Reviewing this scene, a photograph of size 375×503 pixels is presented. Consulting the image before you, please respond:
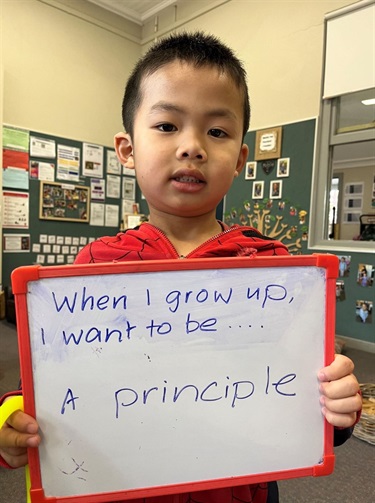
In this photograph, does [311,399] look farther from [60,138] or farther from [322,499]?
[60,138]

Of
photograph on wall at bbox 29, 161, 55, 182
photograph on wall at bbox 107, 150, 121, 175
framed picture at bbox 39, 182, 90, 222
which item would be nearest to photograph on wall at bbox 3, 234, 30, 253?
framed picture at bbox 39, 182, 90, 222

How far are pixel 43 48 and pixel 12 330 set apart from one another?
2.57 meters

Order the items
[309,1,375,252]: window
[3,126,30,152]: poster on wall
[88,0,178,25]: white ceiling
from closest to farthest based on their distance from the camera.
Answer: [309,1,375,252]: window, [3,126,30,152]: poster on wall, [88,0,178,25]: white ceiling

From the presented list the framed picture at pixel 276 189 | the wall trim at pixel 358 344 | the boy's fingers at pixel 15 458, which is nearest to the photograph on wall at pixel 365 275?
the wall trim at pixel 358 344

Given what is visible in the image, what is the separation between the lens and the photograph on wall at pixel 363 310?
8.43ft

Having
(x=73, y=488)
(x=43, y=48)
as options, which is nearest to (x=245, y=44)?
(x=43, y=48)

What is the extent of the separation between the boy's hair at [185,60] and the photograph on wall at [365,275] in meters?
2.16

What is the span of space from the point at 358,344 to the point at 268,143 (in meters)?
1.71

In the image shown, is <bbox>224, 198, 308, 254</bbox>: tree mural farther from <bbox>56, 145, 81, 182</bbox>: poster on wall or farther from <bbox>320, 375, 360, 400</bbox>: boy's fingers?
<bbox>320, 375, 360, 400</bbox>: boy's fingers

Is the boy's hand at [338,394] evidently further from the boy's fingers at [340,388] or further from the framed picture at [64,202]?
the framed picture at [64,202]

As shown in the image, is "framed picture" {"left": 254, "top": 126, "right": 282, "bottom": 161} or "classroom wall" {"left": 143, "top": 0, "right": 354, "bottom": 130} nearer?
"classroom wall" {"left": 143, "top": 0, "right": 354, "bottom": 130}

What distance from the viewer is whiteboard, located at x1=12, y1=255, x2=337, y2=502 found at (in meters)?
0.47

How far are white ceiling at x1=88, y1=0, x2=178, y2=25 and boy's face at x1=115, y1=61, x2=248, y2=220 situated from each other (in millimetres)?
3793

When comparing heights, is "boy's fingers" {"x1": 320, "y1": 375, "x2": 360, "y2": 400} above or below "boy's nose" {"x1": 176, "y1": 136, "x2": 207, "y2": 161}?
below
